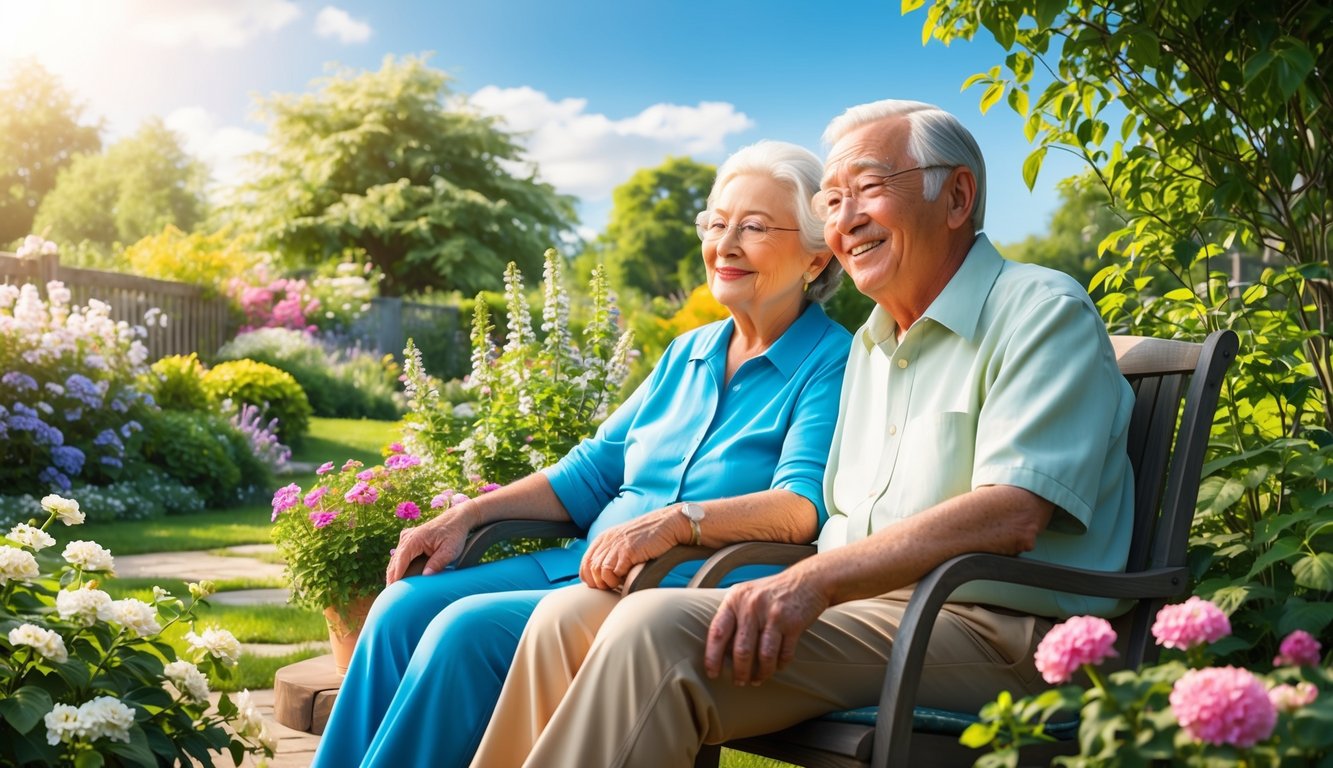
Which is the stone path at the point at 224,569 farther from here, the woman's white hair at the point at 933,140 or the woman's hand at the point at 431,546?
the woman's white hair at the point at 933,140

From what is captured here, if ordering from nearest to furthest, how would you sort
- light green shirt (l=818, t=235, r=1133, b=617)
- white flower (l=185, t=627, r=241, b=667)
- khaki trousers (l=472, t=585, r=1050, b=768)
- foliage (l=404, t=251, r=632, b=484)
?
khaki trousers (l=472, t=585, r=1050, b=768)
light green shirt (l=818, t=235, r=1133, b=617)
white flower (l=185, t=627, r=241, b=667)
foliage (l=404, t=251, r=632, b=484)

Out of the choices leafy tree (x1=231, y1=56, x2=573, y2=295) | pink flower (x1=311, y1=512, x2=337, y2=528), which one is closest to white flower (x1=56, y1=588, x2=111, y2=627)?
pink flower (x1=311, y1=512, x2=337, y2=528)

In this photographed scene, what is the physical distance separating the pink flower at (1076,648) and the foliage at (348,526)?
2.18 m

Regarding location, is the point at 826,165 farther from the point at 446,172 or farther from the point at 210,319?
the point at 446,172

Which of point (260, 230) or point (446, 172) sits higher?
point (446, 172)

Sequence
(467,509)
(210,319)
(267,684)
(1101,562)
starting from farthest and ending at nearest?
(210,319), (267,684), (467,509), (1101,562)

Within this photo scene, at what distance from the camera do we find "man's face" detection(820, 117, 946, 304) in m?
2.19

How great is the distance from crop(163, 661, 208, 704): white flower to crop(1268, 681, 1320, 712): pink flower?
72.8 inches

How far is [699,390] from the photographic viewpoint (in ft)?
8.97

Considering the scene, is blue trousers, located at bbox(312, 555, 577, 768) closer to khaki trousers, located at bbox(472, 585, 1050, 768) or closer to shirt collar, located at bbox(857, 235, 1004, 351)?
khaki trousers, located at bbox(472, 585, 1050, 768)

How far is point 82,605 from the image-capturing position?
83.8 inches

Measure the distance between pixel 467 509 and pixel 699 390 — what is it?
59 centimetres

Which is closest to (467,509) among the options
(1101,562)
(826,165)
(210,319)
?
(826,165)

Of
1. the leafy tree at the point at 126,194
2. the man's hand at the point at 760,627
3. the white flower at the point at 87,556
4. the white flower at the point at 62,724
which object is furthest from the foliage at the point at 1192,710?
the leafy tree at the point at 126,194
